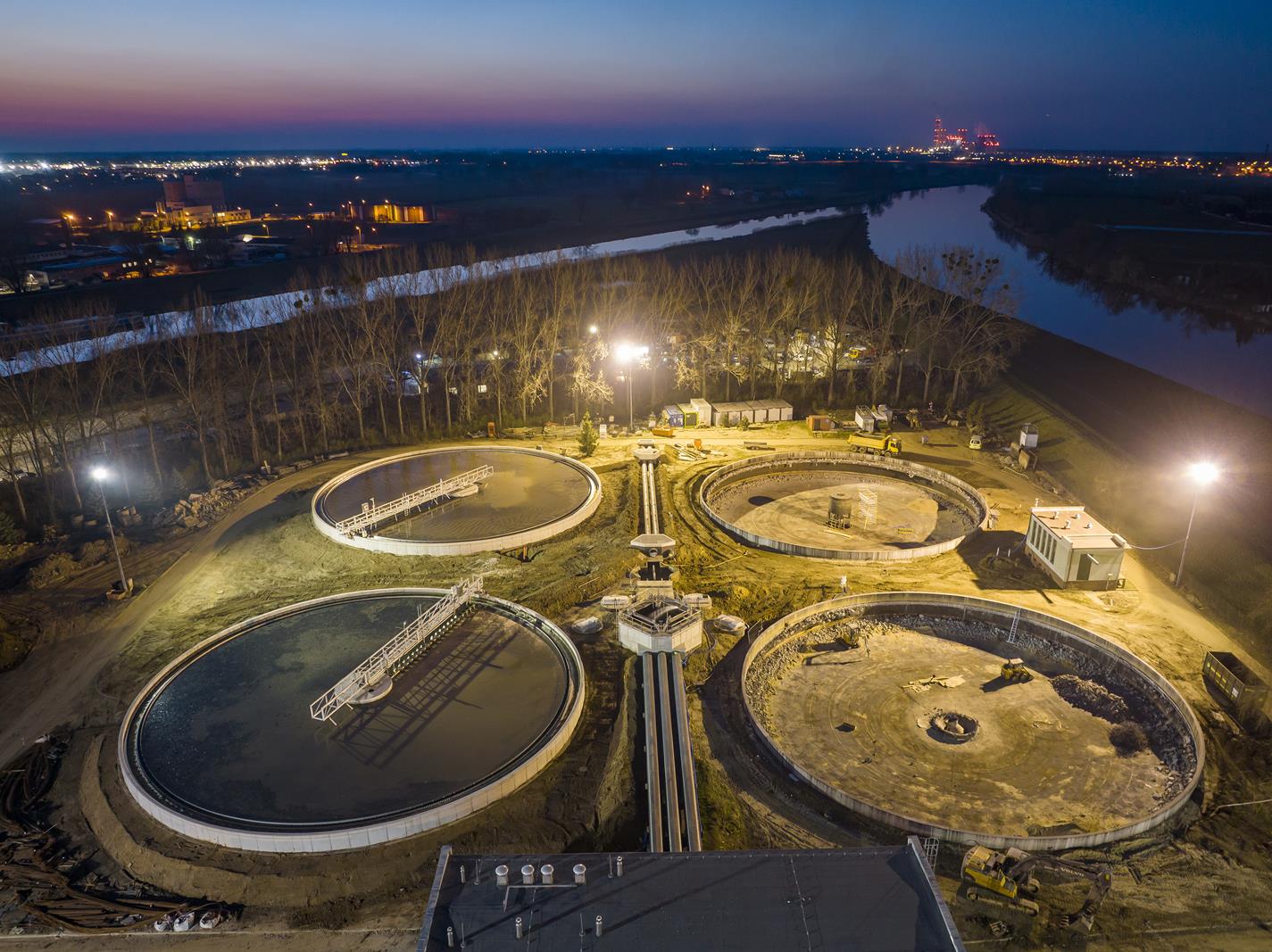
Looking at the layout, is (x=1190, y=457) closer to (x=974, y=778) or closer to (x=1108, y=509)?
(x=1108, y=509)

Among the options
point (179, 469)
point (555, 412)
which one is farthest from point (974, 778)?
point (179, 469)

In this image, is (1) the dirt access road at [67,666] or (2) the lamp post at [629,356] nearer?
(1) the dirt access road at [67,666]

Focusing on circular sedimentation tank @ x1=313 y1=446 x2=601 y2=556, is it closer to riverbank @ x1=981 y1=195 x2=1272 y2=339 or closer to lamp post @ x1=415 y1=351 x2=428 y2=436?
lamp post @ x1=415 y1=351 x2=428 y2=436

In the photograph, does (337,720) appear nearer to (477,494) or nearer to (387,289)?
(477,494)

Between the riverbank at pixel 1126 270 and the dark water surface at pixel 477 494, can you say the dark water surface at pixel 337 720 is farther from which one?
the riverbank at pixel 1126 270

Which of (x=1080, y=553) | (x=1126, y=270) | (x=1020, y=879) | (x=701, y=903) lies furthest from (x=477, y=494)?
(x=1126, y=270)

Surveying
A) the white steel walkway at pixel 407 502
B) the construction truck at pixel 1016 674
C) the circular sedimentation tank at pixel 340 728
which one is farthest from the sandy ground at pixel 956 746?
the white steel walkway at pixel 407 502
